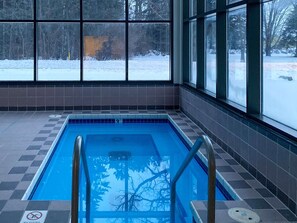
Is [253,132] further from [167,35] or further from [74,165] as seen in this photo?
[167,35]

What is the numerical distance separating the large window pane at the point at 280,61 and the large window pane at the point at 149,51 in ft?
12.3

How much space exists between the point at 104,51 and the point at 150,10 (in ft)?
3.37

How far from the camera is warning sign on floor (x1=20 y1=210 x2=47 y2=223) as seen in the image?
2678 millimetres

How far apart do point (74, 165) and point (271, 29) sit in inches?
93.4

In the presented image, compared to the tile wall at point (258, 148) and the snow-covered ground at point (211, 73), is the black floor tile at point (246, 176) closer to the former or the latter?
the tile wall at point (258, 148)

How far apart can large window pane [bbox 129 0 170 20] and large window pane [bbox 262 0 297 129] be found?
12.2ft

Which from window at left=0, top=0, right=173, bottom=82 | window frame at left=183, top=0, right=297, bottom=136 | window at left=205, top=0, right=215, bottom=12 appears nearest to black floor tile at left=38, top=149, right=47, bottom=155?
window frame at left=183, top=0, right=297, bottom=136

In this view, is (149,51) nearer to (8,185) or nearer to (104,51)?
(104,51)

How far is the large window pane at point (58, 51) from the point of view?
7.29m

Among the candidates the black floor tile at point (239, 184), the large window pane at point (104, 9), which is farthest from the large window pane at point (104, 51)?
the black floor tile at point (239, 184)

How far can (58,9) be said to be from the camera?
23.8 feet

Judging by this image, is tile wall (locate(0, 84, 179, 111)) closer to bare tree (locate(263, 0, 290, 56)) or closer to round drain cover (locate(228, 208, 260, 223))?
bare tree (locate(263, 0, 290, 56))

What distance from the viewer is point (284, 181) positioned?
3.03 metres

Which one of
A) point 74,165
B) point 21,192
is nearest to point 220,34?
point 21,192
